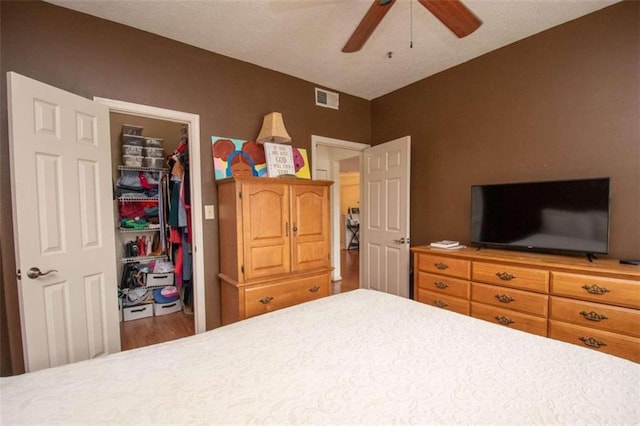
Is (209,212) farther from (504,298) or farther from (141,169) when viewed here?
(504,298)

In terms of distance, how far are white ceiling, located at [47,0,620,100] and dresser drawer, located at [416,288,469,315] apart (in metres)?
2.23

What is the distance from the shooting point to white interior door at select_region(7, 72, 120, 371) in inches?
60.1

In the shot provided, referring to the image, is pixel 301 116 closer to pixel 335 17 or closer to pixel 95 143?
pixel 335 17

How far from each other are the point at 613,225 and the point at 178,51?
145 inches

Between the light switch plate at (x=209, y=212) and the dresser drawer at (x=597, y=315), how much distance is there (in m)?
2.71

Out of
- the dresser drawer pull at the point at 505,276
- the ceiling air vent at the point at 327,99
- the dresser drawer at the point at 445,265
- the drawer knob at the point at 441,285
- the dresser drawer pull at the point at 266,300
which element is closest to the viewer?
the dresser drawer pull at the point at 505,276

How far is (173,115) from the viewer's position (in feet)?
7.63

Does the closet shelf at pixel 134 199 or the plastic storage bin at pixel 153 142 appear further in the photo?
the plastic storage bin at pixel 153 142

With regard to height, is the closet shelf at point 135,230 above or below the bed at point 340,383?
above

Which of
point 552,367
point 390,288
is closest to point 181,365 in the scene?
point 552,367

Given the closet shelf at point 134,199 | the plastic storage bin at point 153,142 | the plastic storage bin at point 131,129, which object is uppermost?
the plastic storage bin at point 131,129

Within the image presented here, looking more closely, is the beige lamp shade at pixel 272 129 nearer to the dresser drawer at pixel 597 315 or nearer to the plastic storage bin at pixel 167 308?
the plastic storage bin at pixel 167 308

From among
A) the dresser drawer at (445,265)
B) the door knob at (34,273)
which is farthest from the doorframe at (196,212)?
the dresser drawer at (445,265)

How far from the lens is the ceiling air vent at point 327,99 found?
3.24 m
